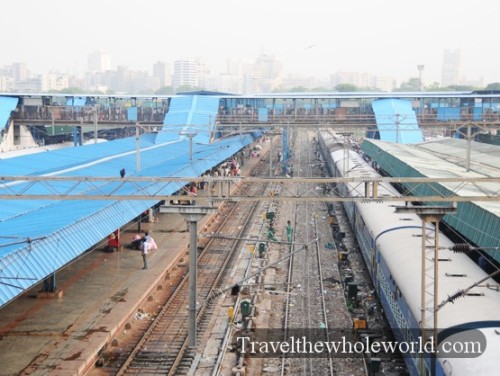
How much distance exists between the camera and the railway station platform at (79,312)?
13434 mm

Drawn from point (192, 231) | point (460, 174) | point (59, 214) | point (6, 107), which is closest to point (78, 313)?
point (59, 214)

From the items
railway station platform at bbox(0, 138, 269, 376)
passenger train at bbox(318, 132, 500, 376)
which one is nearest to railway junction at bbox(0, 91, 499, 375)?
railway station platform at bbox(0, 138, 269, 376)

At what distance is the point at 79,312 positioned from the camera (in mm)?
16594

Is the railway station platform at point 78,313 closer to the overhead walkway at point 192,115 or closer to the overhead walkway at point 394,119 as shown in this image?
the overhead walkway at point 192,115

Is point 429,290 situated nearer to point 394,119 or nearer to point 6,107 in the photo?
point 394,119

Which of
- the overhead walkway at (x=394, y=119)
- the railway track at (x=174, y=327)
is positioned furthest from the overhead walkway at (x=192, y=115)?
the railway track at (x=174, y=327)

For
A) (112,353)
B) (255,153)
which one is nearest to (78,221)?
(112,353)

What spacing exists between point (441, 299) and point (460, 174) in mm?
13476

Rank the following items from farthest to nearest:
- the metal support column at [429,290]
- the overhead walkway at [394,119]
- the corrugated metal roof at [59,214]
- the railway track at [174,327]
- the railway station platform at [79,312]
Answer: the overhead walkway at [394,119] < the railway track at [174,327] < the railway station platform at [79,312] < the corrugated metal roof at [59,214] < the metal support column at [429,290]

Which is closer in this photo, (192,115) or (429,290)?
(429,290)

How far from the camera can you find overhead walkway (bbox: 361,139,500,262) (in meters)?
15.0

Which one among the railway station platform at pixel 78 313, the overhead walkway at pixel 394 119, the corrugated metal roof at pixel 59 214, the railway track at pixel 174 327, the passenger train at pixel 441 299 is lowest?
the railway track at pixel 174 327

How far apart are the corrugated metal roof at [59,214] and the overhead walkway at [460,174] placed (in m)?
7.50

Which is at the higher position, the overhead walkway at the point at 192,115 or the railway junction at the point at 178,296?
the overhead walkway at the point at 192,115
